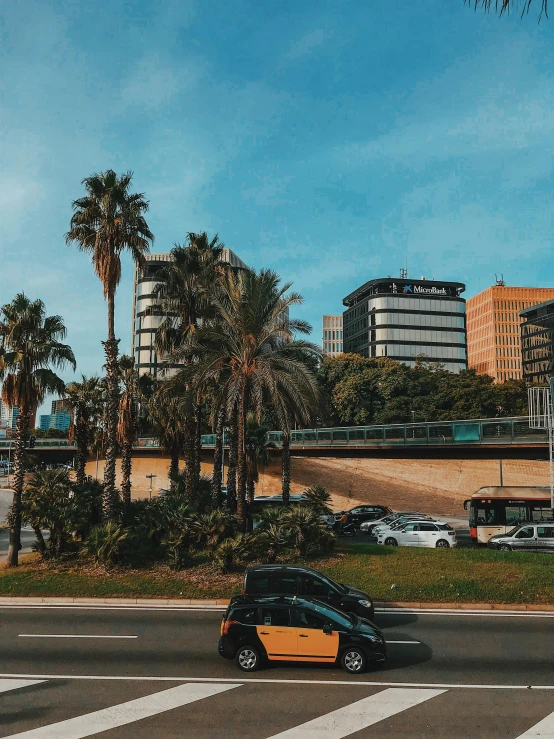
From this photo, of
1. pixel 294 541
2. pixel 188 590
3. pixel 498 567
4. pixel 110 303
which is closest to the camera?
pixel 188 590

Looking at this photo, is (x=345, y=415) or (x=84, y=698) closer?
(x=84, y=698)

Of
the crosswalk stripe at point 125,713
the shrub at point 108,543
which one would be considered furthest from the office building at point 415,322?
the crosswalk stripe at point 125,713

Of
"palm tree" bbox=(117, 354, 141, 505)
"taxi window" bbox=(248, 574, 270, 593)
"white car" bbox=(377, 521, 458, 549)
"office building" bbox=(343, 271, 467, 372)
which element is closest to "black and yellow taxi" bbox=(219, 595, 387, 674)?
"taxi window" bbox=(248, 574, 270, 593)

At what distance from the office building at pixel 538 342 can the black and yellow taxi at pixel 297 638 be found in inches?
4601

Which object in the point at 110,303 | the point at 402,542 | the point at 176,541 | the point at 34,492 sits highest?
the point at 110,303

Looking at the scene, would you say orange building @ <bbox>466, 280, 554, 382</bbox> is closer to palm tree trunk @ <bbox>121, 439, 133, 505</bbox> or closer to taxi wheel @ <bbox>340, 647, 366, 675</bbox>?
palm tree trunk @ <bbox>121, 439, 133, 505</bbox>

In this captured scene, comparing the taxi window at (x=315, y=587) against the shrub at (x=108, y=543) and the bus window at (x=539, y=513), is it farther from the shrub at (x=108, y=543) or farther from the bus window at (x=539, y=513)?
the bus window at (x=539, y=513)

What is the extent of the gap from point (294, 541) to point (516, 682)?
1262cm

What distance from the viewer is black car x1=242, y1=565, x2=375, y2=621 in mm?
16864

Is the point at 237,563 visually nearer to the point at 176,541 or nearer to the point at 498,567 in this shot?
the point at 176,541

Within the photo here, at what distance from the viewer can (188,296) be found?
34.6 m

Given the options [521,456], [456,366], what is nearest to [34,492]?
[521,456]

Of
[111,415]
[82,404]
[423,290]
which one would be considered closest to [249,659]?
[111,415]

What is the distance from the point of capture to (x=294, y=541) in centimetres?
2469
